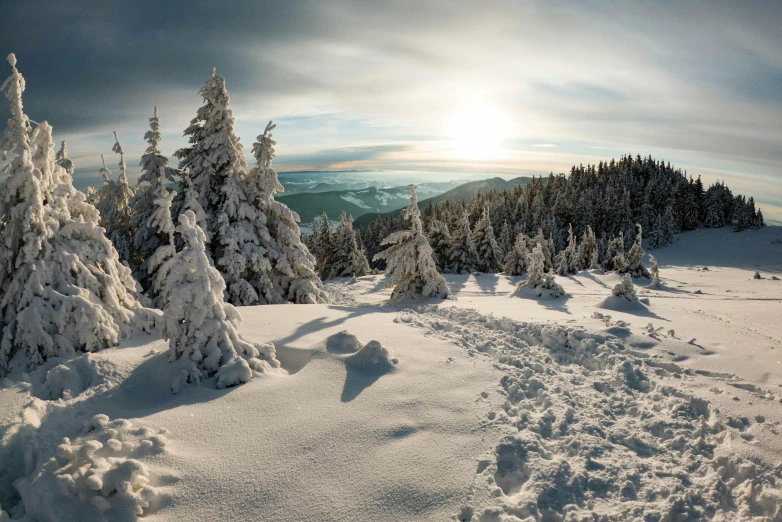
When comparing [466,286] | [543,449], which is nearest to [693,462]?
[543,449]

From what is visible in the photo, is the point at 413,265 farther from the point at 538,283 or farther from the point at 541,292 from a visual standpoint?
the point at 538,283

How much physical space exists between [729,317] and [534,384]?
11.7 m

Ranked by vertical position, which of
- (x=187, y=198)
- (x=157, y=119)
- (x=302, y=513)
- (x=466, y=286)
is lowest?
(x=466, y=286)

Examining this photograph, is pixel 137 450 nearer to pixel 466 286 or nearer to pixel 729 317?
pixel 729 317

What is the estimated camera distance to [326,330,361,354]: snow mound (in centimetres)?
834

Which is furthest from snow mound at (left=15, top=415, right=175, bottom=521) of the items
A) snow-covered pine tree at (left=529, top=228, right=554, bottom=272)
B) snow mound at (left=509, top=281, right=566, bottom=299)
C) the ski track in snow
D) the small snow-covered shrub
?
snow-covered pine tree at (left=529, top=228, right=554, bottom=272)

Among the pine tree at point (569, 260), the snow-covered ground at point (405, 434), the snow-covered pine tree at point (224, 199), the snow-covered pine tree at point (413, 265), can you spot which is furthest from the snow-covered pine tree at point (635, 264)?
the snow-covered pine tree at point (224, 199)

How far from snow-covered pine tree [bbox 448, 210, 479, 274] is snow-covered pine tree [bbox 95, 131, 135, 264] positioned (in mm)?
30193

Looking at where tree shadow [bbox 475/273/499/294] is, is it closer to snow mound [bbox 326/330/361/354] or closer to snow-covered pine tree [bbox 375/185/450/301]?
snow-covered pine tree [bbox 375/185/450/301]

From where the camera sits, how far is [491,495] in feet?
15.3

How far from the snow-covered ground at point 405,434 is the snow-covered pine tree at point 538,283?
10.0m

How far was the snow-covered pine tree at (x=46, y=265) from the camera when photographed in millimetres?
7469

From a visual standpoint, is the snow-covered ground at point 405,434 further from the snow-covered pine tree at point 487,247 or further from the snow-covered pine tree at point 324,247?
the snow-covered pine tree at point 324,247

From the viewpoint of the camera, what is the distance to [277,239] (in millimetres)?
17578
